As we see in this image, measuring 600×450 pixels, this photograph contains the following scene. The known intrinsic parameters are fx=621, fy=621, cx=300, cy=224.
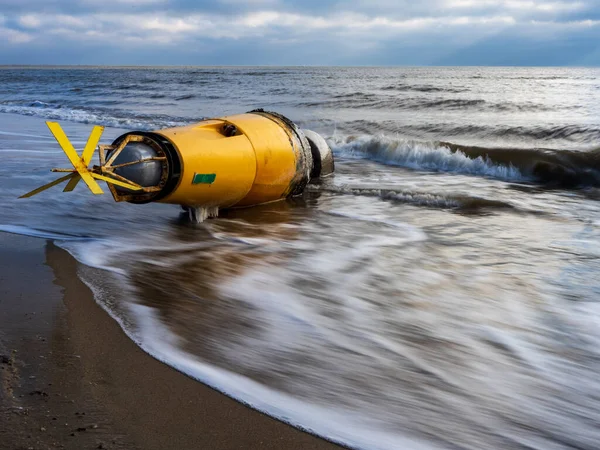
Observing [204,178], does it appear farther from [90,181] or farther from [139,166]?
[90,181]

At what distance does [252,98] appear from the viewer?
76.3 ft

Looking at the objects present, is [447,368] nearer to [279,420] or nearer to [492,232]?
[279,420]

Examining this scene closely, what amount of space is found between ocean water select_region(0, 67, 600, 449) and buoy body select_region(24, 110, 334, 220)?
0.27m

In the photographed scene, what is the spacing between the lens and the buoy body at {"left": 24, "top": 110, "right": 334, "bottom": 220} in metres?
4.24

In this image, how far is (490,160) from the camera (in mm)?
9469

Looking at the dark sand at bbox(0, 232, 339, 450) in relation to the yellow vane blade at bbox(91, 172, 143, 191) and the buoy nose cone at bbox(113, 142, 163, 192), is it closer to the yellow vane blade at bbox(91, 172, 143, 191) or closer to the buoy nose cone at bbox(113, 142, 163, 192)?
the yellow vane blade at bbox(91, 172, 143, 191)

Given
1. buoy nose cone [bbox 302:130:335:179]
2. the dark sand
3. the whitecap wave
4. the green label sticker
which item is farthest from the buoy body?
the whitecap wave

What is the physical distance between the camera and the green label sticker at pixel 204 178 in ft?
15.5

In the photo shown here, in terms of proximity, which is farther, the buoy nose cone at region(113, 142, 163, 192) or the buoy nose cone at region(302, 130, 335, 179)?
the buoy nose cone at region(302, 130, 335, 179)

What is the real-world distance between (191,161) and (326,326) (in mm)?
1978

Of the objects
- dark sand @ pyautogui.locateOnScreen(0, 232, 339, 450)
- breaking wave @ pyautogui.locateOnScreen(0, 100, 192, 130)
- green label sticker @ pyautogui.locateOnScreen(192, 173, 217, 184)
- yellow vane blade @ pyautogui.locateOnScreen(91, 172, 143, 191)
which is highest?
breaking wave @ pyautogui.locateOnScreen(0, 100, 192, 130)

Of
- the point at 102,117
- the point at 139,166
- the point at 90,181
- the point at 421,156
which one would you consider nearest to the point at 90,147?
the point at 90,181

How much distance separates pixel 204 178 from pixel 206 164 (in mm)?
113

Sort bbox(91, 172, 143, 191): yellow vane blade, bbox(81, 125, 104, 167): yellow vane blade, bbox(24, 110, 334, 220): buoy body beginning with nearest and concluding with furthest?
bbox(81, 125, 104, 167): yellow vane blade, bbox(91, 172, 143, 191): yellow vane blade, bbox(24, 110, 334, 220): buoy body
